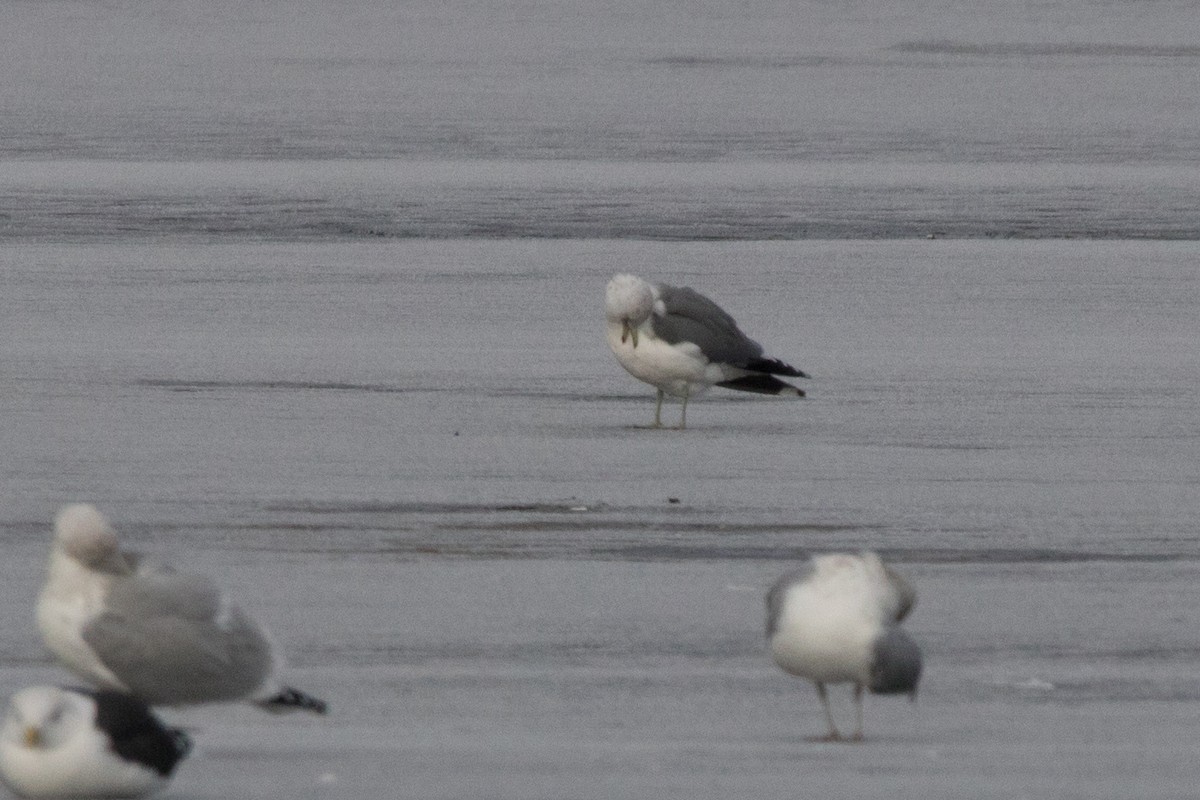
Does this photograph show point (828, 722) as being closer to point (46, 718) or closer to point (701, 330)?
point (46, 718)

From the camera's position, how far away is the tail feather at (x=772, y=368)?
36.8 ft

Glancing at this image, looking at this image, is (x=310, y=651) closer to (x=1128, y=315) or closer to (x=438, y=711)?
(x=438, y=711)

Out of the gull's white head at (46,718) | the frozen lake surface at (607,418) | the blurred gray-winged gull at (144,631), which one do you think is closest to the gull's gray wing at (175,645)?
the blurred gray-winged gull at (144,631)

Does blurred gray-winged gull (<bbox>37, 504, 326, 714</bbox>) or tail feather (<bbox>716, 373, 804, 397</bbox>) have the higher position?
tail feather (<bbox>716, 373, 804, 397</bbox>)

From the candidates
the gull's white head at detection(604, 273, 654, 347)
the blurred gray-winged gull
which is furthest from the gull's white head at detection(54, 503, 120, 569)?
the gull's white head at detection(604, 273, 654, 347)

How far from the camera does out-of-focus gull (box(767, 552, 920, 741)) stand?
5867 mm

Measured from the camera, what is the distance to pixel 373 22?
3409cm

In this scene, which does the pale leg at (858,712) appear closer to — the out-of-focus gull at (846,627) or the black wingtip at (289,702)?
the out-of-focus gull at (846,627)

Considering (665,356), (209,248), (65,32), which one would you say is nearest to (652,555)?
(665,356)

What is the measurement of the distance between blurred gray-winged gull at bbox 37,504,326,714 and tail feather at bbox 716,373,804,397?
5.74 metres

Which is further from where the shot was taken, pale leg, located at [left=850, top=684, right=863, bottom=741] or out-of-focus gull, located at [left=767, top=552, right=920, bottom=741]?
pale leg, located at [left=850, top=684, right=863, bottom=741]

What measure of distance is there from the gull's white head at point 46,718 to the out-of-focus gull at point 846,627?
4.90ft

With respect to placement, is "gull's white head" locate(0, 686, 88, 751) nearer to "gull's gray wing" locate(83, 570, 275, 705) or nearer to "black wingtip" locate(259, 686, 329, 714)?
"gull's gray wing" locate(83, 570, 275, 705)

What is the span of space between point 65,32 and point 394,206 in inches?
630
